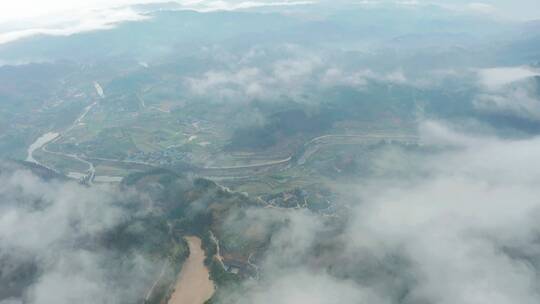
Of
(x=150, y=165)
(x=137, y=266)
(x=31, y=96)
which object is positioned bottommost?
(x=31, y=96)

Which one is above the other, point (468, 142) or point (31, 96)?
point (468, 142)

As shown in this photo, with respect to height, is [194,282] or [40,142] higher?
[194,282]

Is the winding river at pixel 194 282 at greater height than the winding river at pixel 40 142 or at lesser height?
greater

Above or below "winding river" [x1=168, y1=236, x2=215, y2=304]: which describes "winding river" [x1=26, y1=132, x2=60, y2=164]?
below

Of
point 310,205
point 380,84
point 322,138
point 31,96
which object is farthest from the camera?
point 31,96

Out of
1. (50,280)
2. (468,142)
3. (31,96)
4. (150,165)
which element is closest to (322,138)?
(468,142)

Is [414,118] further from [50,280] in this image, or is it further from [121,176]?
[50,280]

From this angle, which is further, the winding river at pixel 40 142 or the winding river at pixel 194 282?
the winding river at pixel 40 142

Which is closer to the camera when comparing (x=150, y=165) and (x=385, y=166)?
(x=385, y=166)

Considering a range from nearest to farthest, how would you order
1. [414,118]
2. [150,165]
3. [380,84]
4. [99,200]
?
1. [99,200]
2. [150,165]
3. [414,118]
4. [380,84]

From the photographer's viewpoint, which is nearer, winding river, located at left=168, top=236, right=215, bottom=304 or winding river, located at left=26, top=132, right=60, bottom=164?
winding river, located at left=168, top=236, right=215, bottom=304

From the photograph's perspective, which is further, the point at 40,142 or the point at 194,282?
the point at 40,142
